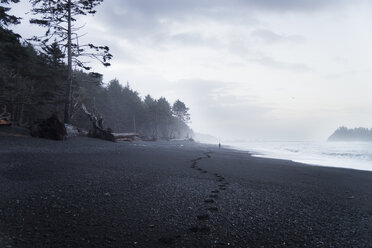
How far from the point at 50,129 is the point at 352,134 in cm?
13904

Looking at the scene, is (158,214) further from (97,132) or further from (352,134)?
(352,134)

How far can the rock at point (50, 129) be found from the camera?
1118 centimetres

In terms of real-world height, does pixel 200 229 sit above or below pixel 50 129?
below

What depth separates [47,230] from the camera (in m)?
2.58

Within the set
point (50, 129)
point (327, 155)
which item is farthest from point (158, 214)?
point (327, 155)

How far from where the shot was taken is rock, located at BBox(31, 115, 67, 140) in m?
11.2

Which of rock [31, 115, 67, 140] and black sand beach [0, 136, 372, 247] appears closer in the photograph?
black sand beach [0, 136, 372, 247]

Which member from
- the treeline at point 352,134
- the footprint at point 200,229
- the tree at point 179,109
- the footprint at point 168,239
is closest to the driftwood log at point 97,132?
the footprint at point 200,229

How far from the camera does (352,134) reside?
4451 inches

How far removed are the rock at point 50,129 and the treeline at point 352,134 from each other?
124177mm

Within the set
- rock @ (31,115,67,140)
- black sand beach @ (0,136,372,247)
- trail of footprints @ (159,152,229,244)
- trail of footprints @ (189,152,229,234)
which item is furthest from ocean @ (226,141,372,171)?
rock @ (31,115,67,140)

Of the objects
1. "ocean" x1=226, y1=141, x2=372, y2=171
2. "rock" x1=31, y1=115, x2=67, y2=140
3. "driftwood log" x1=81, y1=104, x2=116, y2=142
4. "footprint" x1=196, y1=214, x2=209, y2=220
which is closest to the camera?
"footprint" x1=196, y1=214, x2=209, y2=220

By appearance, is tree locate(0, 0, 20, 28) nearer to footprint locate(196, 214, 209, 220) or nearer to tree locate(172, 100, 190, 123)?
footprint locate(196, 214, 209, 220)

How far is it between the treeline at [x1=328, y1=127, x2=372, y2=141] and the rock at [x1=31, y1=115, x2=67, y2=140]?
407 feet
